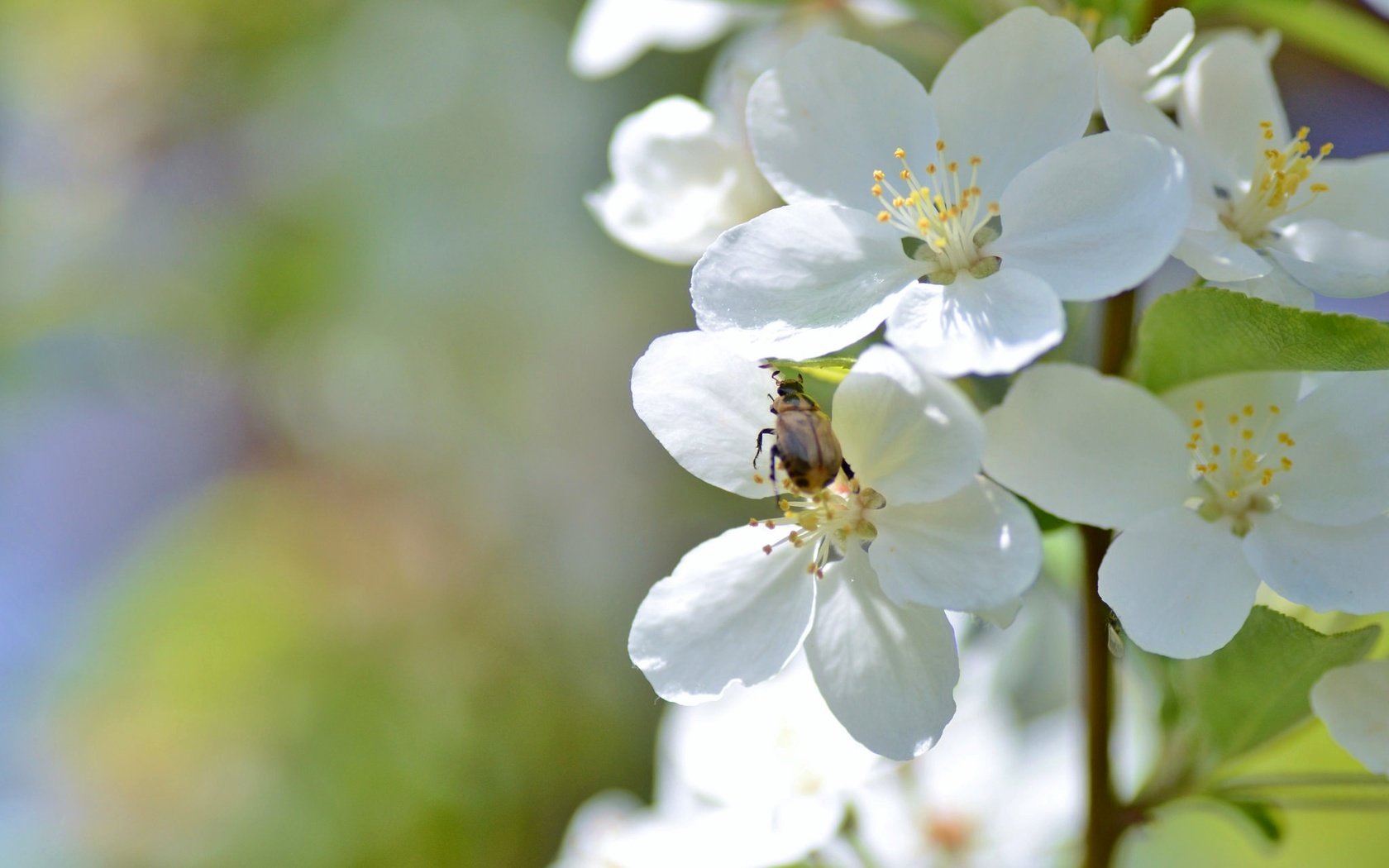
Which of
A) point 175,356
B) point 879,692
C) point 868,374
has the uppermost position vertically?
point 175,356

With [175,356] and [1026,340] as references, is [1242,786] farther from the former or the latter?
[175,356]

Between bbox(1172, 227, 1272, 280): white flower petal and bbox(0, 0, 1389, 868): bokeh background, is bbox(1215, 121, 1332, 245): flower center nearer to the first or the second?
bbox(1172, 227, 1272, 280): white flower petal

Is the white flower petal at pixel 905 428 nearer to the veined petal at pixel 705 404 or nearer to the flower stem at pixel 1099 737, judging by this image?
the veined petal at pixel 705 404

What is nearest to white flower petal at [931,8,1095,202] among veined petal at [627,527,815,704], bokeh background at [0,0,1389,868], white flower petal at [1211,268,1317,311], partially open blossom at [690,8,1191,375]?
partially open blossom at [690,8,1191,375]

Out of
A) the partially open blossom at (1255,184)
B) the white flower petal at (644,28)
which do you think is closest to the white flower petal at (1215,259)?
the partially open blossom at (1255,184)

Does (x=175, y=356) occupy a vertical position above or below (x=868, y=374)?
above

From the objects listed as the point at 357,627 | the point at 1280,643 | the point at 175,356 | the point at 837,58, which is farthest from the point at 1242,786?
the point at 175,356

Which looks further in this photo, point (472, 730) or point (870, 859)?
point (472, 730)
